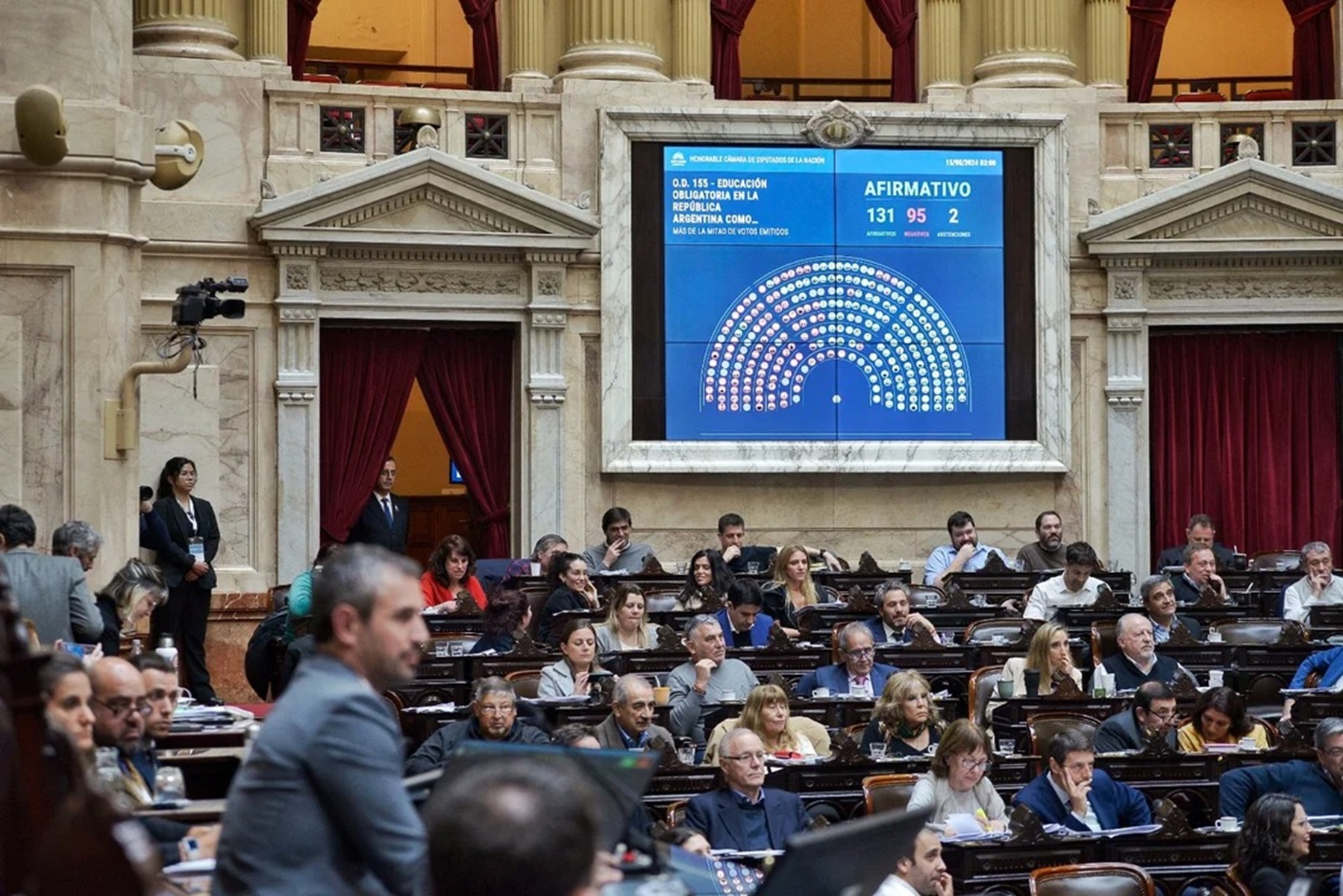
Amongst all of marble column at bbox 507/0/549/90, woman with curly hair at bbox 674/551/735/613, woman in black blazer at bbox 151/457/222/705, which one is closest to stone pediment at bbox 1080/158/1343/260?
marble column at bbox 507/0/549/90

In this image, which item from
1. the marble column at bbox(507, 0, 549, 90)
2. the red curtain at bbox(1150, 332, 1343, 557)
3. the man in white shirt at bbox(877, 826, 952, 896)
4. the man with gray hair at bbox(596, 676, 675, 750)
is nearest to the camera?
the man in white shirt at bbox(877, 826, 952, 896)

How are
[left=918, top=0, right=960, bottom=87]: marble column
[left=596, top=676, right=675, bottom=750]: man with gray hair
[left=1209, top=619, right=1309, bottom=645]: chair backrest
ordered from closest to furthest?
[left=596, top=676, right=675, bottom=750]: man with gray hair → [left=1209, top=619, right=1309, bottom=645]: chair backrest → [left=918, top=0, right=960, bottom=87]: marble column

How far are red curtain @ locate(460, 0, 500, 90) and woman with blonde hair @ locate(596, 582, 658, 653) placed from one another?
6367 mm

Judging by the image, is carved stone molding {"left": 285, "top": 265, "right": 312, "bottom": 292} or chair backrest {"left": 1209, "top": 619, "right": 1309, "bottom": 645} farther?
carved stone molding {"left": 285, "top": 265, "right": 312, "bottom": 292}

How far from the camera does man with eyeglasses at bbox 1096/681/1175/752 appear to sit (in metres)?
9.53

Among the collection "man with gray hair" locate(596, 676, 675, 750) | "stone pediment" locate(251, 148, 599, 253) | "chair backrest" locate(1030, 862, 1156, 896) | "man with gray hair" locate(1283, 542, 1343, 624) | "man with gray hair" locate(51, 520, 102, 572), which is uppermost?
"stone pediment" locate(251, 148, 599, 253)

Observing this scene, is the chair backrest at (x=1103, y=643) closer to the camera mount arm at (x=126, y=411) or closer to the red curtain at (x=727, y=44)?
the camera mount arm at (x=126, y=411)

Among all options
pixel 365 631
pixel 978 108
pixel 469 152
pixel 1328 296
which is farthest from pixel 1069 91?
pixel 365 631

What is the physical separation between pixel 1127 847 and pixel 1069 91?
33.3ft

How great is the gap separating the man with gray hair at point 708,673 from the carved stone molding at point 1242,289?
24.1ft

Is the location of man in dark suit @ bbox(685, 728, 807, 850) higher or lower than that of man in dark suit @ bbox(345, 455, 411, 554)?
lower

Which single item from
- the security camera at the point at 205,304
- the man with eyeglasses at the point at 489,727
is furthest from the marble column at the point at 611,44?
the man with eyeglasses at the point at 489,727

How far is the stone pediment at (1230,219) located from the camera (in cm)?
1638

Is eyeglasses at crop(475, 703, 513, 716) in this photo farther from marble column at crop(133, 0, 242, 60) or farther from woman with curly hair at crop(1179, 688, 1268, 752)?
marble column at crop(133, 0, 242, 60)
